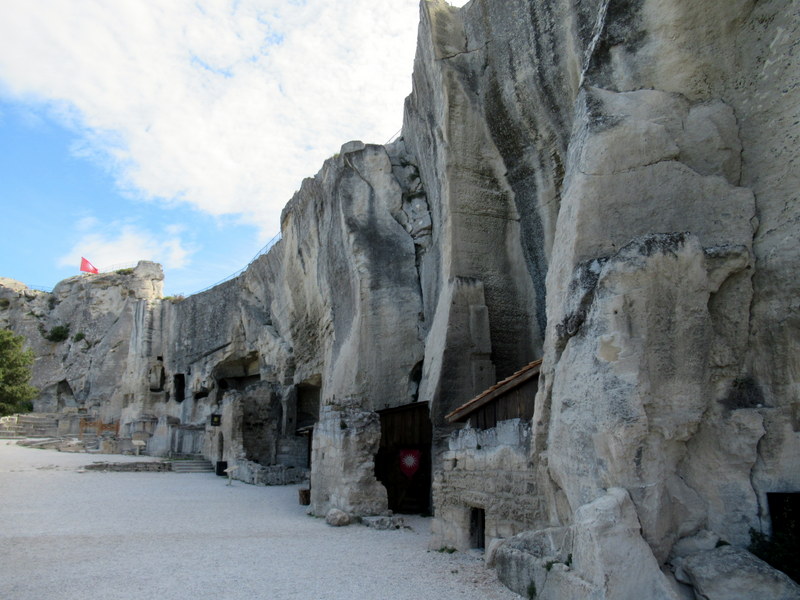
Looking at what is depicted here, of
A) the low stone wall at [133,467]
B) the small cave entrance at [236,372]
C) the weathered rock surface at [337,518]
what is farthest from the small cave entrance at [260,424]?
the weathered rock surface at [337,518]

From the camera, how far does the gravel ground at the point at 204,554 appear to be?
622 cm

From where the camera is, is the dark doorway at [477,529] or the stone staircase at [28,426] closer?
the dark doorway at [477,529]

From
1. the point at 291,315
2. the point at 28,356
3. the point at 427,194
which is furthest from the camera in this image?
the point at 28,356

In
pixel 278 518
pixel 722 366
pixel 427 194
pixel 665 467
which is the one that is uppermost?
pixel 427 194

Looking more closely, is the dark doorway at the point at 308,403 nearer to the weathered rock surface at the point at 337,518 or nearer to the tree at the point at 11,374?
the weathered rock surface at the point at 337,518

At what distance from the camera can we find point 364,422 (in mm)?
11250

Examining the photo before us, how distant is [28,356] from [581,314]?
32.1m

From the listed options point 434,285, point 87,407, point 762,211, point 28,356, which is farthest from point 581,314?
point 87,407

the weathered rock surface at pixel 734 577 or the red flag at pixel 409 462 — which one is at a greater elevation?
the red flag at pixel 409 462

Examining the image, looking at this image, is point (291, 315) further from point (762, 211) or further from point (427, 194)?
point (762, 211)

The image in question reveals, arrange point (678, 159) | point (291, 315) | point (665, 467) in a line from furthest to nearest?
point (291, 315)
point (678, 159)
point (665, 467)

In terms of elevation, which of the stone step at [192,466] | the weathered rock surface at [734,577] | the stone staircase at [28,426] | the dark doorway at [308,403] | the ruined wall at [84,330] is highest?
the ruined wall at [84,330]

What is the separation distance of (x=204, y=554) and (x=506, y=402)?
4.38 metres

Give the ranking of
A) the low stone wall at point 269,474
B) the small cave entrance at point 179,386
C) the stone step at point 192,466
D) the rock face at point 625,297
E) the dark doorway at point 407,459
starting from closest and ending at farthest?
the rock face at point 625,297, the dark doorway at point 407,459, the low stone wall at point 269,474, the stone step at point 192,466, the small cave entrance at point 179,386
